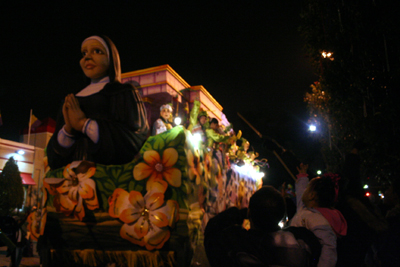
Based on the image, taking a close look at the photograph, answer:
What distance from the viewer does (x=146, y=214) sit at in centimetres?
304

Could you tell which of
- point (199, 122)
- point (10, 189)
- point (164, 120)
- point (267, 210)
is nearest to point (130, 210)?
point (267, 210)

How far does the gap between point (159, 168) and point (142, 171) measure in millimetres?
182

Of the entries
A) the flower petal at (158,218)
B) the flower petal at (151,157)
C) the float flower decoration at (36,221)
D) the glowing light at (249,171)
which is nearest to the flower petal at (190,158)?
the flower petal at (151,157)

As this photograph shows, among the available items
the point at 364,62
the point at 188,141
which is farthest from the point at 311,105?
the point at 188,141

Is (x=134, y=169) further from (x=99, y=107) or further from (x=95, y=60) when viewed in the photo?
(x=95, y=60)

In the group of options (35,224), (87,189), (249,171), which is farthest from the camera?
(249,171)

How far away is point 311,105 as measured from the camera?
17.7 metres

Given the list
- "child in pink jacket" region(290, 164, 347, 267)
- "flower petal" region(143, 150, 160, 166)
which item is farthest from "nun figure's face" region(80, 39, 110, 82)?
"child in pink jacket" region(290, 164, 347, 267)

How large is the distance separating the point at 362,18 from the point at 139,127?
255 inches

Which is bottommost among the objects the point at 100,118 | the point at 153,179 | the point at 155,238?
the point at 155,238

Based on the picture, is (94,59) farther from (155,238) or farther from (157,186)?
(155,238)

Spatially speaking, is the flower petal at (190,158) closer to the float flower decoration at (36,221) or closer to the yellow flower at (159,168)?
the yellow flower at (159,168)

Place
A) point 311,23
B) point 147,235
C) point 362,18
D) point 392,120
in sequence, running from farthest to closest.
Answer: point 311,23
point 362,18
point 392,120
point 147,235

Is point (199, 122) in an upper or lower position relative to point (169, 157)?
upper
